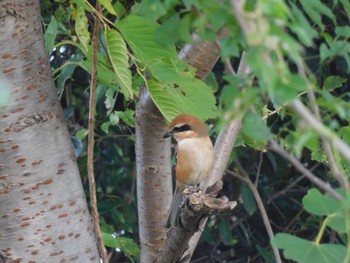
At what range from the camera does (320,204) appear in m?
2.18

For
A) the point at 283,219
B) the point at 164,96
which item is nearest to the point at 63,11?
the point at 164,96

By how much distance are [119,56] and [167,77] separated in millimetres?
190

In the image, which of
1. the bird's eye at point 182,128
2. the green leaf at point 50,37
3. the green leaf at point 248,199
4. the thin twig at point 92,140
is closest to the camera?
the thin twig at point 92,140

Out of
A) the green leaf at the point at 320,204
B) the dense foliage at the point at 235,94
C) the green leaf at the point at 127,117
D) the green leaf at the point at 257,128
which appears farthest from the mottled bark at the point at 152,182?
the green leaf at the point at 257,128

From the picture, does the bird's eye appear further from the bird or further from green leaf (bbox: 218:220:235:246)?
green leaf (bbox: 218:220:235:246)

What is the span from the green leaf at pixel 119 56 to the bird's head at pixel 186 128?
39cm

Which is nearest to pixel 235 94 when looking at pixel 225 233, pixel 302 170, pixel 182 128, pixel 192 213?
pixel 302 170

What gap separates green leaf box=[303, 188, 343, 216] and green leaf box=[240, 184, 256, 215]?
244 cm

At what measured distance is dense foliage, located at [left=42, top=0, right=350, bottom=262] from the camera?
5.50 feet

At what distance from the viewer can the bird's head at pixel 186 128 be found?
10.9 ft

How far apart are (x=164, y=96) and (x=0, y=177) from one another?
692mm

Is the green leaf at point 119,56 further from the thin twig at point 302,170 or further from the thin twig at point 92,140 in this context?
the thin twig at point 302,170

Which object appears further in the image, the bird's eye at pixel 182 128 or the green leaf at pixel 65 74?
the green leaf at pixel 65 74

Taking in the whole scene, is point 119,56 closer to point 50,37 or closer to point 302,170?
point 50,37
